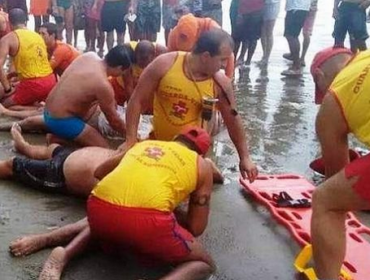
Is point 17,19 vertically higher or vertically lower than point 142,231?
higher

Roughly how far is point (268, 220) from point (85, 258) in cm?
134

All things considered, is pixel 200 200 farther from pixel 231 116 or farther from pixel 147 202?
pixel 231 116

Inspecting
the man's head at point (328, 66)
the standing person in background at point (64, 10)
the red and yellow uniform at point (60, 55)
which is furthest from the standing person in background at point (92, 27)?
the man's head at point (328, 66)

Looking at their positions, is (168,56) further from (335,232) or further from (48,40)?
(48,40)

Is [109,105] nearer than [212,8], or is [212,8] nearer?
[109,105]

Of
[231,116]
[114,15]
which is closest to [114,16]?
[114,15]

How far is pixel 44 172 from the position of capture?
4480 mm

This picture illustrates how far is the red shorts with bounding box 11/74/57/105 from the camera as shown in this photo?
22.4ft

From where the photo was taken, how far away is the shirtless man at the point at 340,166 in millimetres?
2820

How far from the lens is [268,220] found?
A: 4.34 m

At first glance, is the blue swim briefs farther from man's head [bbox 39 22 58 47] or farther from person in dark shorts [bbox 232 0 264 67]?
person in dark shorts [bbox 232 0 264 67]

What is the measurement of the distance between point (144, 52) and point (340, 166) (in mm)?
2990

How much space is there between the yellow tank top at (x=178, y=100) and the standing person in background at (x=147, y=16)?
5.82 metres

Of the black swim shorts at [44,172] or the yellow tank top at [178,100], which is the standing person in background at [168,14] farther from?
the black swim shorts at [44,172]
